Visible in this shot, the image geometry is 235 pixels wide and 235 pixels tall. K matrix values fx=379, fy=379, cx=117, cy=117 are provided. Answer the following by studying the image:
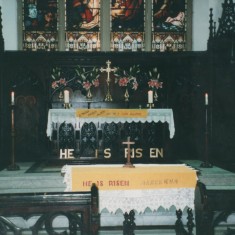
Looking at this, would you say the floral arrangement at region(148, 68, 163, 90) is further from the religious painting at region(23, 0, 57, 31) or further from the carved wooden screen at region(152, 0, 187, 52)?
the religious painting at region(23, 0, 57, 31)

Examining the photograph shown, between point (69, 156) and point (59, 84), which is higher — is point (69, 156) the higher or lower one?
the lower one

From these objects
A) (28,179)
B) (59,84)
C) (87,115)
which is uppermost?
(59,84)

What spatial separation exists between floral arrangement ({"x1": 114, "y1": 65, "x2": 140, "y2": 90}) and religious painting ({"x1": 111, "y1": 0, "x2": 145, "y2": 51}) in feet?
3.35

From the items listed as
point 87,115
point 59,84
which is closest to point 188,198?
point 87,115

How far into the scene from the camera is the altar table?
4.26 meters

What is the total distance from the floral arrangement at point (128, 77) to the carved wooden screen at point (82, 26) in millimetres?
1195

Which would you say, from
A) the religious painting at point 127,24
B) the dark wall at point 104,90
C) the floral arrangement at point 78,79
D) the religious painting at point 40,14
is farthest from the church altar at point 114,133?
the religious painting at point 40,14

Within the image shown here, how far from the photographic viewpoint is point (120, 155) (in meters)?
9.15

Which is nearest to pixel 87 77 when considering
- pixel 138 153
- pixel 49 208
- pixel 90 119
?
pixel 90 119

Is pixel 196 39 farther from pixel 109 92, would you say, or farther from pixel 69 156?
pixel 69 156

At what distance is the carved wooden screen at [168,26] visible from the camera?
10789 millimetres

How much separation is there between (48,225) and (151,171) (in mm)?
1807

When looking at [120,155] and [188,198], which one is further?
[120,155]

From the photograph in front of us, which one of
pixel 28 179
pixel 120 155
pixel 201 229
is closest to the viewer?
pixel 201 229
